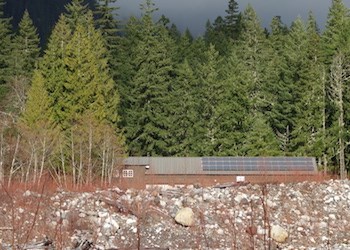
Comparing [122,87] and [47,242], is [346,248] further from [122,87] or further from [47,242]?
[122,87]

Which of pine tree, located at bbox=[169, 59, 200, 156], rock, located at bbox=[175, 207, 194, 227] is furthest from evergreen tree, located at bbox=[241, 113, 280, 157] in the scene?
rock, located at bbox=[175, 207, 194, 227]

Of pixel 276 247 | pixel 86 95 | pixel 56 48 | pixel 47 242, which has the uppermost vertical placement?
pixel 56 48

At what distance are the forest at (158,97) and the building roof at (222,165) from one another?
5.35ft

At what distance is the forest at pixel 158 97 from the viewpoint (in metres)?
35.1

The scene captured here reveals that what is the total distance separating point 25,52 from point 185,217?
35.4 m

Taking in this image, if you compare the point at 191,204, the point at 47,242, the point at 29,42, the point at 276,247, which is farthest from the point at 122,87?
the point at 47,242

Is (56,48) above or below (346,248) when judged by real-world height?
above

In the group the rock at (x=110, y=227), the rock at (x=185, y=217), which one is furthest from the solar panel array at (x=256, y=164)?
the rock at (x=110, y=227)

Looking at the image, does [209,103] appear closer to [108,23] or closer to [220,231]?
[108,23]

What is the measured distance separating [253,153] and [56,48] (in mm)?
17095

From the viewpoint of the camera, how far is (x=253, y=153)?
41.2 meters

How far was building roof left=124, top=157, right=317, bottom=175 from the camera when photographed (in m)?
36.8

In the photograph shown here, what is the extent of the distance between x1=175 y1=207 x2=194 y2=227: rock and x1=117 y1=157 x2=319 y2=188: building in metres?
17.1

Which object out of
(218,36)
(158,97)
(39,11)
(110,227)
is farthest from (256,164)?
(39,11)
